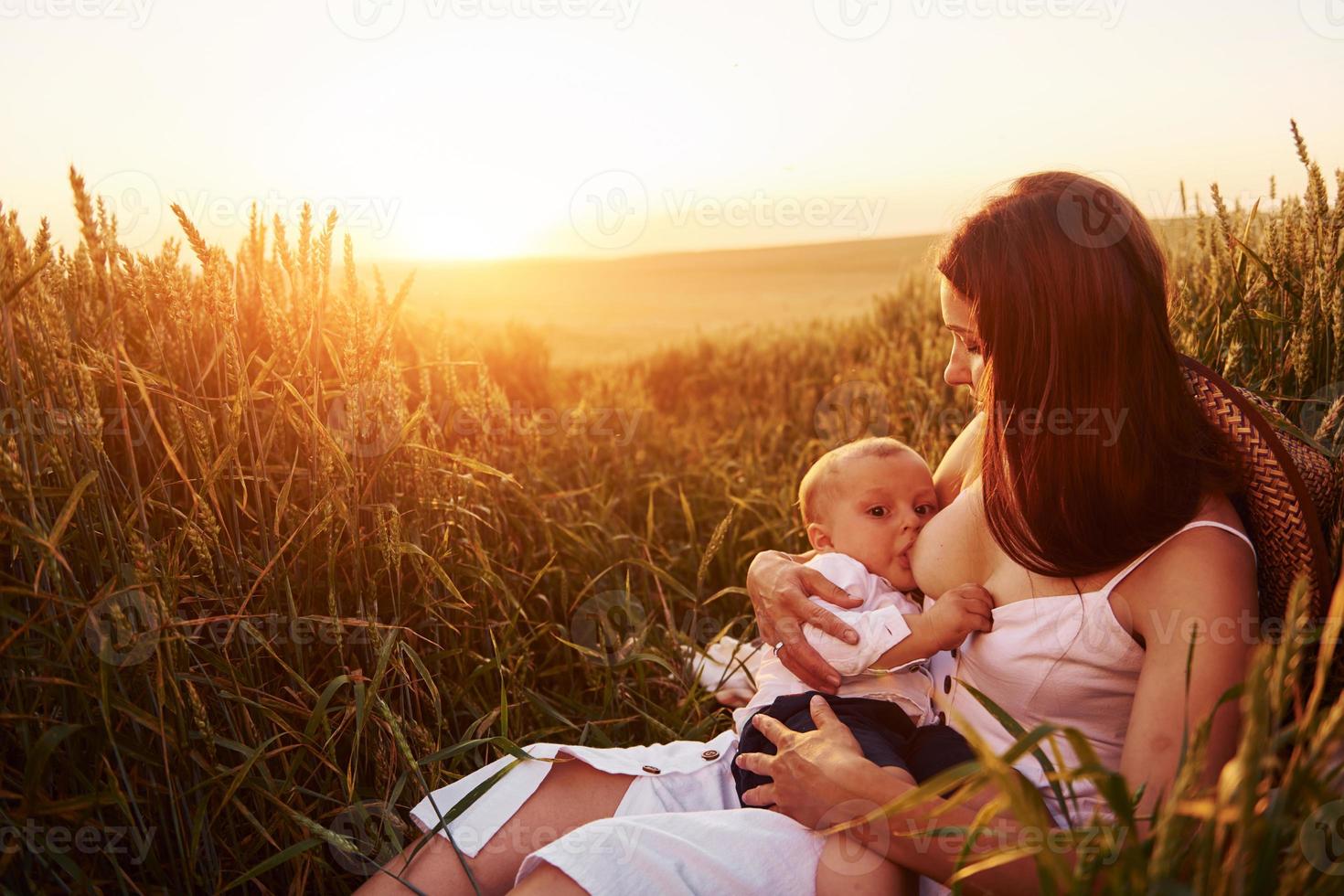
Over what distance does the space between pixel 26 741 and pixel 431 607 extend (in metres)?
0.89

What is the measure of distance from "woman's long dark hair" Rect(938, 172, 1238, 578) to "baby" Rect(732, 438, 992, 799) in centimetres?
26

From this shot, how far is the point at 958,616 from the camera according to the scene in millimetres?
1855

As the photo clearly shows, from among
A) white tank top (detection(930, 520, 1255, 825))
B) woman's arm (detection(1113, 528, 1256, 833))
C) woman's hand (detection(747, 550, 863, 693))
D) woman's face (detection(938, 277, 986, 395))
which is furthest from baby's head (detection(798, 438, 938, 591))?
woman's arm (detection(1113, 528, 1256, 833))

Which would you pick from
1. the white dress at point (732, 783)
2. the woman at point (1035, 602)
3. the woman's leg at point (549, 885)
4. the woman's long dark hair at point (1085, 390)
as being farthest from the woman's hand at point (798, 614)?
the woman's leg at point (549, 885)

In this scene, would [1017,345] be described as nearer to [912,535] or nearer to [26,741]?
[912,535]

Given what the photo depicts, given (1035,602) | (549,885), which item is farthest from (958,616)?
(549,885)

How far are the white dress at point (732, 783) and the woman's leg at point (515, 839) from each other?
3 cm

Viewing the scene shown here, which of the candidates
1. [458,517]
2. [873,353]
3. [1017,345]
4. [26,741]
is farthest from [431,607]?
[873,353]

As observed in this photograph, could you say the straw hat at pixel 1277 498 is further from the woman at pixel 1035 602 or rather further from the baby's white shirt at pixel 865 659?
the baby's white shirt at pixel 865 659

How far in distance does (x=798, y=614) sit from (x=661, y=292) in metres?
20.0

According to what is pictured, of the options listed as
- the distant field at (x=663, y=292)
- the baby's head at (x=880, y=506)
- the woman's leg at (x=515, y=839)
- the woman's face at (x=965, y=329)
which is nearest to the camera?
the woman's leg at (x=515, y=839)

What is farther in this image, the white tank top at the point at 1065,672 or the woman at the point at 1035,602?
the white tank top at the point at 1065,672

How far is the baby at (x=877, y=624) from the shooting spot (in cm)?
187

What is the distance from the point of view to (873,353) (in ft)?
20.4
